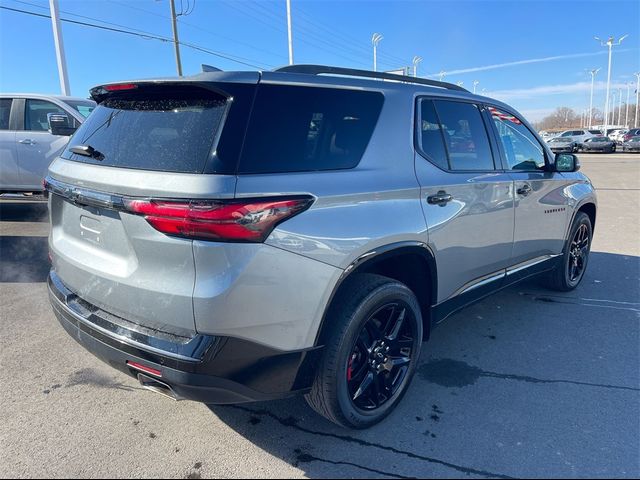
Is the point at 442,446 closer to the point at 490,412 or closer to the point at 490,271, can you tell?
the point at 490,412

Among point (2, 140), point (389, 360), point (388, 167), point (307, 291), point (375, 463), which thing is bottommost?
point (375, 463)

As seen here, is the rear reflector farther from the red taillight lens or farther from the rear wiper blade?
the red taillight lens

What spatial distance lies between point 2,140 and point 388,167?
734 cm

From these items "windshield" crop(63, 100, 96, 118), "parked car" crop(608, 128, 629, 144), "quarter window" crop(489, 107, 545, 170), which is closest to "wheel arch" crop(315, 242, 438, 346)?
"quarter window" crop(489, 107, 545, 170)

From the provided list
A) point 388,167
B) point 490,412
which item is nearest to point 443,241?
point 388,167

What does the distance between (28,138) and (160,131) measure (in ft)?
21.6

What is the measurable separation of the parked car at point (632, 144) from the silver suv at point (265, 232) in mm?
35420

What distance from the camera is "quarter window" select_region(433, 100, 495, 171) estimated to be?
125 inches

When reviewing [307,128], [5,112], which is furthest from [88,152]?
[5,112]

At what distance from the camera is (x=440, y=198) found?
2916 mm

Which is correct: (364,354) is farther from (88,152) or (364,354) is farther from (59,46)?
(59,46)

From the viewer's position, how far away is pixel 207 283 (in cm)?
192

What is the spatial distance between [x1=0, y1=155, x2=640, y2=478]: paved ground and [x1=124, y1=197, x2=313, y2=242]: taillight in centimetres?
123

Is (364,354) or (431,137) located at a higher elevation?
(431,137)
